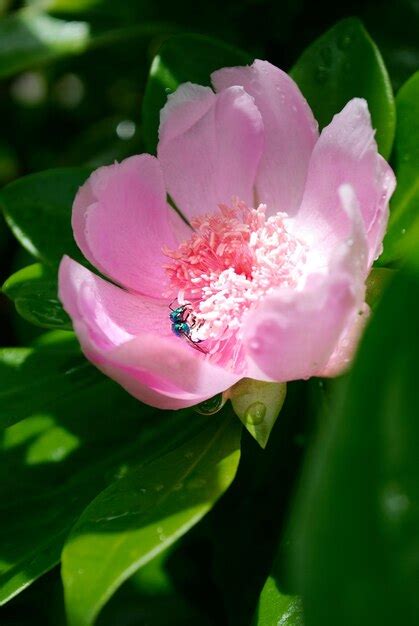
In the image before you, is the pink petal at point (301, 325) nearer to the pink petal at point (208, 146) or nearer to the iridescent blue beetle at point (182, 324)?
the iridescent blue beetle at point (182, 324)

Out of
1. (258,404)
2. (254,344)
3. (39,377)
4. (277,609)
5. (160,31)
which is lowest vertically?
(277,609)

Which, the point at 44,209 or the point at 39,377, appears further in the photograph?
the point at 44,209

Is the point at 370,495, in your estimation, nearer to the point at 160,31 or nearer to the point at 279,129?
the point at 279,129

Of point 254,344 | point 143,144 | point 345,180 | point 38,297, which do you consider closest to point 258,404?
point 254,344

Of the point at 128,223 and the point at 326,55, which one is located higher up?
the point at 326,55

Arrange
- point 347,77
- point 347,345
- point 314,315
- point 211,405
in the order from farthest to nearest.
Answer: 1. point 347,77
2. point 211,405
3. point 347,345
4. point 314,315

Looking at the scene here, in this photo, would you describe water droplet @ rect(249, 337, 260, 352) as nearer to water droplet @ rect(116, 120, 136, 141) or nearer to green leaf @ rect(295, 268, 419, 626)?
green leaf @ rect(295, 268, 419, 626)

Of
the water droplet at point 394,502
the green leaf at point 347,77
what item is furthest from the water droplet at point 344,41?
the water droplet at point 394,502

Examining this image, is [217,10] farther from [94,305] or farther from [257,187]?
[94,305]
